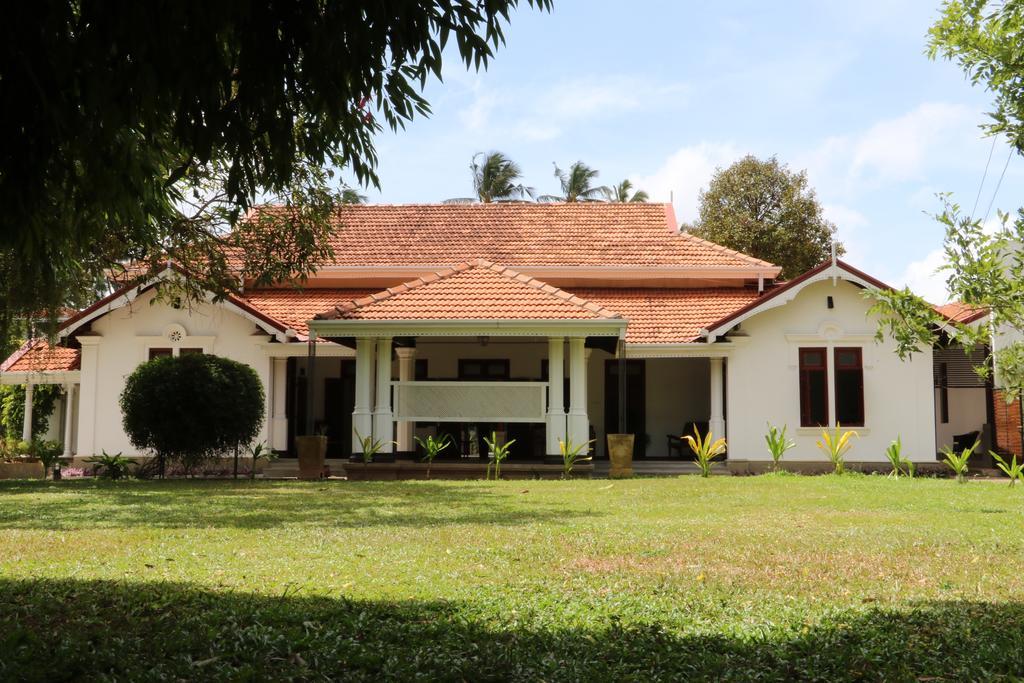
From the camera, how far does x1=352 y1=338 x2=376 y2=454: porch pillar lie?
1998cm

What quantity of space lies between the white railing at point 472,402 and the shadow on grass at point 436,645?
1314cm

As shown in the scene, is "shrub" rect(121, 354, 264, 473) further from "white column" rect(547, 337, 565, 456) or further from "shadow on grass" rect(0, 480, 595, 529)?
"white column" rect(547, 337, 565, 456)

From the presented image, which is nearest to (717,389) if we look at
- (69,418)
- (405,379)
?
(405,379)

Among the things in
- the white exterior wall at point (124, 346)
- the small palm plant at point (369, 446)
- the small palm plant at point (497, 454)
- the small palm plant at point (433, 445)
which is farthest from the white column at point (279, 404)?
the small palm plant at point (497, 454)

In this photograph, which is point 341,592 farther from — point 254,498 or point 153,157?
point 254,498

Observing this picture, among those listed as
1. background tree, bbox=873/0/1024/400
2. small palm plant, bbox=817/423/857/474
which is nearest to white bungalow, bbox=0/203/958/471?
small palm plant, bbox=817/423/857/474

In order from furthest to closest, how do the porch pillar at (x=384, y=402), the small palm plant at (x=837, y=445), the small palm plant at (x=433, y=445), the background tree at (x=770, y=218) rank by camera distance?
the background tree at (x=770, y=218) → the small palm plant at (x=837, y=445) → the porch pillar at (x=384, y=402) → the small palm plant at (x=433, y=445)

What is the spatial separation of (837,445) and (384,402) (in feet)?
30.2

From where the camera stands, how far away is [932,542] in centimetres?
995

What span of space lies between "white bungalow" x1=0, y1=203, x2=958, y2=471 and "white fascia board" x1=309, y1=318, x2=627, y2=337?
0.04m

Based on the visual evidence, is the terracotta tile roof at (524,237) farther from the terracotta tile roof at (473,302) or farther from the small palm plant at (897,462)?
the small palm plant at (897,462)

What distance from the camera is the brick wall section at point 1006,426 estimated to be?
943 inches

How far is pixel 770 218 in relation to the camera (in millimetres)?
39844

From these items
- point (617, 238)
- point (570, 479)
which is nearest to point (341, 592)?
point (570, 479)
